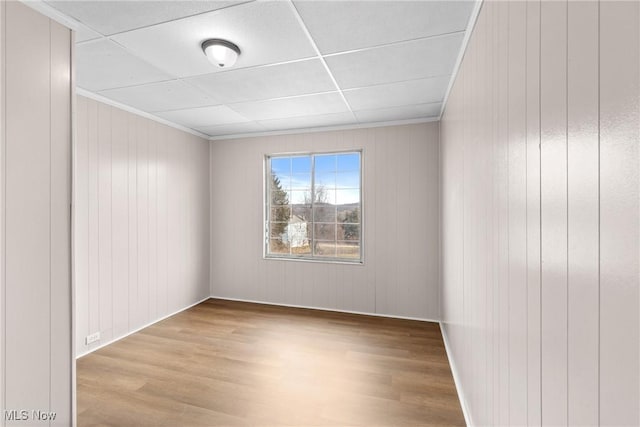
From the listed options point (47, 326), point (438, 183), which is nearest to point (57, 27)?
point (47, 326)

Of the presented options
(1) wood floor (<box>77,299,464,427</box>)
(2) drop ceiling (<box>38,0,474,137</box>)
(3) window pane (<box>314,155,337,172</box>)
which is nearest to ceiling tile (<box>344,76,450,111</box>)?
(2) drop ceiling (<box>38,0,474,137</box>)

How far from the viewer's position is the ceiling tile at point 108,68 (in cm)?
215

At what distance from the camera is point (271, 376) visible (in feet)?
8.29

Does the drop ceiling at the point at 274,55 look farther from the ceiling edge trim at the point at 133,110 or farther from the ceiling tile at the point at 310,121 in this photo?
the ceiling tile at the point at 310,121

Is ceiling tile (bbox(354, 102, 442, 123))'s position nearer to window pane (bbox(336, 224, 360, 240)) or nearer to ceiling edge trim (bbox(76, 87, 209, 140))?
window pane (bbox(336, 224, 360, 240))

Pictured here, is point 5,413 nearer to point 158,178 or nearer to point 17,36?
point 17,36

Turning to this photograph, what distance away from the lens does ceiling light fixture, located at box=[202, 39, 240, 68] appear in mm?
2020

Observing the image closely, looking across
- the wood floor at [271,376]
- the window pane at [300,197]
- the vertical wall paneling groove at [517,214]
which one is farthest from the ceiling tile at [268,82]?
the wood floor at [271,376]

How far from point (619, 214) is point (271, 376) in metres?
2.57

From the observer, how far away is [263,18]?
1782 millimetres

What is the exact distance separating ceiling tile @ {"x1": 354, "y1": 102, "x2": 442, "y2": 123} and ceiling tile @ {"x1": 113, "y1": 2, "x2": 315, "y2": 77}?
1.54m

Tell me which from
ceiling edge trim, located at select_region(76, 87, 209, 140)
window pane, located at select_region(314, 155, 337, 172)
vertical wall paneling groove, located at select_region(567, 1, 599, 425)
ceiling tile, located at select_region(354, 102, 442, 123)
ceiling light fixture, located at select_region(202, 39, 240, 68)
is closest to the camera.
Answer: vertical wall paneling groove, located at select_region(567, 1, 599, 425)

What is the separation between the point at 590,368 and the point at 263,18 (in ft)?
6.84

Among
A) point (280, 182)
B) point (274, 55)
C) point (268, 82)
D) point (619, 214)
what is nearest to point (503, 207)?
point (619, 214)
